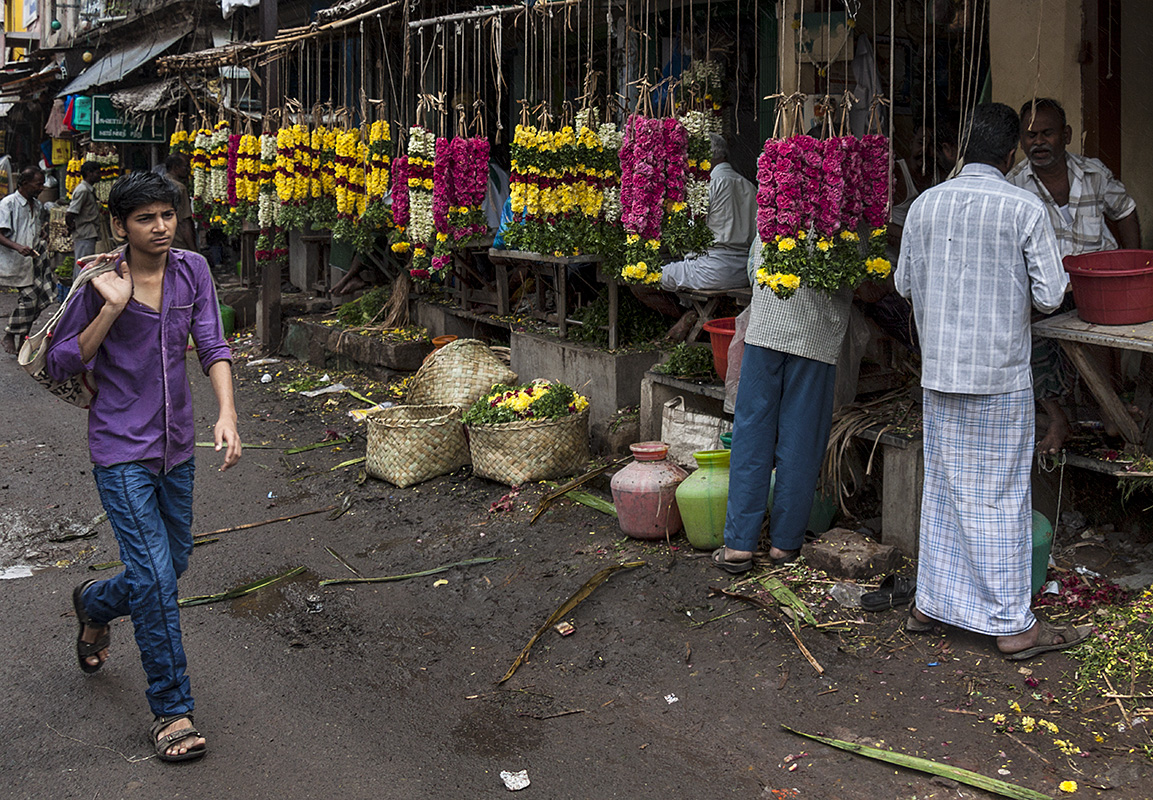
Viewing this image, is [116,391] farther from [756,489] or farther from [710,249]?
[710,249]

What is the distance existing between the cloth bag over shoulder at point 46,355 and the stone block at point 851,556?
3.14m

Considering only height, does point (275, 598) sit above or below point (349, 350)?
below

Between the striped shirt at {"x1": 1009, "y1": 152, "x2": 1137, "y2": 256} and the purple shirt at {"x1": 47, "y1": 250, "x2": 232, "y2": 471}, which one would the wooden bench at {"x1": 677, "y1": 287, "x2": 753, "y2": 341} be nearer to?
the striped shirt at {"x1": 1009, "y1": 152, "x2": 1137, "y2": 256}

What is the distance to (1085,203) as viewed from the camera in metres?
5.18

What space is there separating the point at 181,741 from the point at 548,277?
5748 mm

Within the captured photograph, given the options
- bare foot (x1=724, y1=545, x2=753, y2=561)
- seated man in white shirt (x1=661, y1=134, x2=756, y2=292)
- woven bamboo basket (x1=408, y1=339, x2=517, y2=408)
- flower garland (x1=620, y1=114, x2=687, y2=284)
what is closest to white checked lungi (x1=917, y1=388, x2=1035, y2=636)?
bare foot (x1=724, y1=545, x2=753, y2=561)

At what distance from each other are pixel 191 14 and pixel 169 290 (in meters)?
13.4

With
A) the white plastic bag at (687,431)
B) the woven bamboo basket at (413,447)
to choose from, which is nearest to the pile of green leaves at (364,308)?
the woven bamboo basket at (413,447)

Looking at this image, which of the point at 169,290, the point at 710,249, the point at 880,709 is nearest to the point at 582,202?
the point at 710,249

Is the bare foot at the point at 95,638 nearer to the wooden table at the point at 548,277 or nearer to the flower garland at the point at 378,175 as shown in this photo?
the wooden table at the point at 548,277

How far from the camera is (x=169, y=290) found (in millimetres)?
3924

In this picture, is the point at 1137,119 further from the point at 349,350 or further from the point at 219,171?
the point at 219,171

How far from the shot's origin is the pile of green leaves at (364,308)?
1073cm

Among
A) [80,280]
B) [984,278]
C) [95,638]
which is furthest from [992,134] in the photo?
[95,638]
